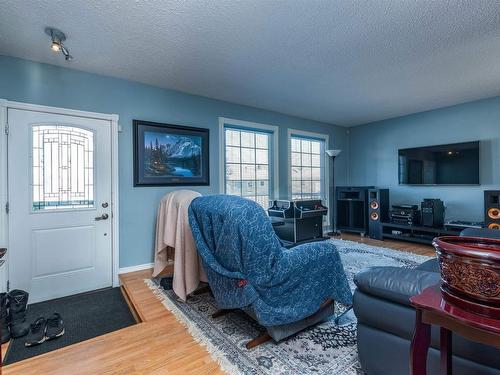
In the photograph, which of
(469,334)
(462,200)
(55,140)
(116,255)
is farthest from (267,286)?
(462,200)

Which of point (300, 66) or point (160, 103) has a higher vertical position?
point (300, 66)

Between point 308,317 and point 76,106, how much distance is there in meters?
3.30

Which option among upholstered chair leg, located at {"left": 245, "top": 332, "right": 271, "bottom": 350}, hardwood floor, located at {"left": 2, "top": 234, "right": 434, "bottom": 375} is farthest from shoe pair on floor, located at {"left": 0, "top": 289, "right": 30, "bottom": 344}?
upholstered chair leg, located at {"left": 245, "top": 332, "right": 271, "bottom": 350}

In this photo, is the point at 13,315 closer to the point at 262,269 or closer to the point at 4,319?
the point at 4,319

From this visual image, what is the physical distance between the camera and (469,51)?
2.72 m

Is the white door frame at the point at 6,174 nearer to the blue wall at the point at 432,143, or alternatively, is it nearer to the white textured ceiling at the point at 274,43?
the white textured ceiling at the point at 274,43

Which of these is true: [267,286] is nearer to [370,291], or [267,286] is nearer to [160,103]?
[370,291]

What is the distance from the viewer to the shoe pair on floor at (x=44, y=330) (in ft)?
6.62

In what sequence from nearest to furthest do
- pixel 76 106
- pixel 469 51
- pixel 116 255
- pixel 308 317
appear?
pixel 308 317 < pixel 469 51 < pixel 76 106 < pixel 116 255

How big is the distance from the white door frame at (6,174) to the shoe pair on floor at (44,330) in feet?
2.60

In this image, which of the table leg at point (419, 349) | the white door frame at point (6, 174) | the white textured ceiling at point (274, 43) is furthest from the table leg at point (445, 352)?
the white door frame at point (6, 174)

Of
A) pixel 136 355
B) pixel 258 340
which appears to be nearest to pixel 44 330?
pixel 136 355

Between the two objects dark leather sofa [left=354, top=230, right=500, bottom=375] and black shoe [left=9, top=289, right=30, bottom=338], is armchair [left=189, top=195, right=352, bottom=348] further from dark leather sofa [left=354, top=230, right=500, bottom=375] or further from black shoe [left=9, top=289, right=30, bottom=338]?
black shoe [left=9, top=289, right=30, bottom=338]

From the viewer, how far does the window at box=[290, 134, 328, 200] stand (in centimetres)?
533
